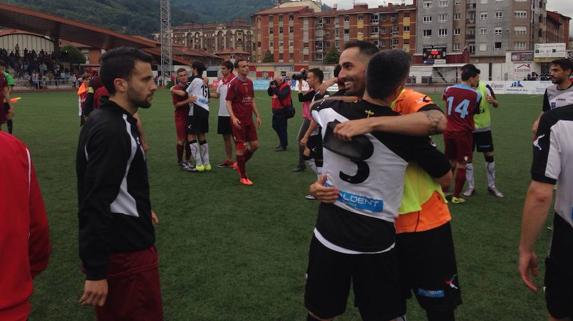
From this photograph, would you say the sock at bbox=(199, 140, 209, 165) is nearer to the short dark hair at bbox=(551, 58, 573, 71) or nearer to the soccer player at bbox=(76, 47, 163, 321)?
the short dark hair at bbox=(551, 58, 573, 71)

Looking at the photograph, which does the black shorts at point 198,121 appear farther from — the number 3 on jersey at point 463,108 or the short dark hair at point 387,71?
the short dark hair at point 387,71

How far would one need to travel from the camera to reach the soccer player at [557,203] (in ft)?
8.19

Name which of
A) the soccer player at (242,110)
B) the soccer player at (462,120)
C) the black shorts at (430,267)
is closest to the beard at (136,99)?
the black shorts at (430,267)

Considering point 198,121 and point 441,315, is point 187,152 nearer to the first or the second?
point 198,121

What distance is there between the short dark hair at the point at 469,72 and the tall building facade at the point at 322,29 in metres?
93.3

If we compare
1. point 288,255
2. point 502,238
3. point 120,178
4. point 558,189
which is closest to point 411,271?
point 558,189

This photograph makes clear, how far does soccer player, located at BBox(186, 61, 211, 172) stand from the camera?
33.2ft

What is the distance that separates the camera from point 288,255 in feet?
18.0

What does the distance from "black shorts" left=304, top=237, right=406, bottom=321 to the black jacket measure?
1.00 metres

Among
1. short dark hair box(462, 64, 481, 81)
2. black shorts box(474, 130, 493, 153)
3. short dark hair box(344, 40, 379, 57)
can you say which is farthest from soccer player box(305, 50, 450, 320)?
black shorts box(474, 130, 493, 153)

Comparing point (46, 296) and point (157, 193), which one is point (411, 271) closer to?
point (46, 296)

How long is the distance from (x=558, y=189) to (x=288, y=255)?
3.29 meters

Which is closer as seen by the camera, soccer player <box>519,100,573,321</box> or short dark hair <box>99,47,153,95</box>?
soccer player <box>519,100,573,321</box>

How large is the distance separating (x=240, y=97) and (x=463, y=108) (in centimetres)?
391
